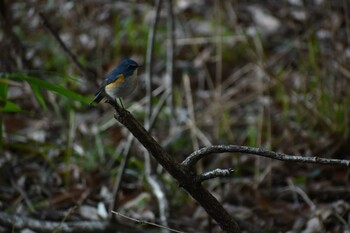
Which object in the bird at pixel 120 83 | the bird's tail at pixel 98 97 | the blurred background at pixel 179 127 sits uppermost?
the bird at pixel 120 83

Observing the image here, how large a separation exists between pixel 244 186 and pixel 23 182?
182 centimetres

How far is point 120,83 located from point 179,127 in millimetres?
2745

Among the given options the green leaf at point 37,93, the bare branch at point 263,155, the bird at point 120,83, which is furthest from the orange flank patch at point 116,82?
the green leaf at point 37,93

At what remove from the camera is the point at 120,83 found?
2615 millimetres

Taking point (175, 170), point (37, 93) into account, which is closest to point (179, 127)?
point (37, 93)

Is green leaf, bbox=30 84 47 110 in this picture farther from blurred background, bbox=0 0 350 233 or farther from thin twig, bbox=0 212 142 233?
thin twig, bbox=0 212 142 233

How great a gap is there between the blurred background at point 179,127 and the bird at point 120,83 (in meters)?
0.61

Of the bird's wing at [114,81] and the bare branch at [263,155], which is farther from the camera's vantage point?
the bird's wing at [114,81]

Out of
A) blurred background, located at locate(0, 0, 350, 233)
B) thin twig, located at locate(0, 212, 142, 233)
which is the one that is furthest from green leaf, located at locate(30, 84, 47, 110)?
thin twig, located at locate(0, 212, 142, 233)

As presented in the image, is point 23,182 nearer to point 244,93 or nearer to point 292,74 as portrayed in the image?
point 244,93

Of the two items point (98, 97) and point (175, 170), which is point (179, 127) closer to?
point (98, 97)

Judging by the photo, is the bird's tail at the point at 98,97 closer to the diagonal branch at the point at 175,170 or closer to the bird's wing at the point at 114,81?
the bird's wing at the point at 114,81

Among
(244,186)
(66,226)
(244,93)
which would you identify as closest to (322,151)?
(244,186)

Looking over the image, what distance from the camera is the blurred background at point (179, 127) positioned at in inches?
158
